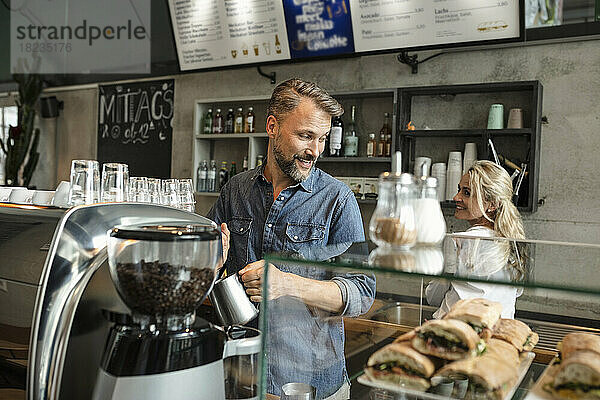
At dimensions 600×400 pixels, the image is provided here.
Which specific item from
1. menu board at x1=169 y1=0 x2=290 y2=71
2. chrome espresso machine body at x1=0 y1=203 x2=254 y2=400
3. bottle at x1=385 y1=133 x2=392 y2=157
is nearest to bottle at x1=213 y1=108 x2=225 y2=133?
menu board at x1=169 y1=0 x2=290 y2=71

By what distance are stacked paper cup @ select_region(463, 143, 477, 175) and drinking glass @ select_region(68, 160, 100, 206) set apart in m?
2.72

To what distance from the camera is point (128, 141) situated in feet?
17.9

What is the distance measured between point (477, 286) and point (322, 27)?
132 inches

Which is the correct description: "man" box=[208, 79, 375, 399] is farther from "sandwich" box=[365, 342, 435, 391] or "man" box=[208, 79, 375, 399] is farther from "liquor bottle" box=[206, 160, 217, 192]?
"liquor bottle" box=[206, 160, 217, 192]

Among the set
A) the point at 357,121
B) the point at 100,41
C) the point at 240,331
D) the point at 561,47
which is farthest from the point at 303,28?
the point at 240,331

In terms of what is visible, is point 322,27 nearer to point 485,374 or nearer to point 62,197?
point 62,197

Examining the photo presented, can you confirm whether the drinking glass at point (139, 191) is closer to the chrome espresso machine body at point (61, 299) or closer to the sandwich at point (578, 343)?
the chrome espresso machine body at point (61, 299)

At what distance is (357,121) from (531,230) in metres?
1.38

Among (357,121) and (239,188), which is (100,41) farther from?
(239,188)

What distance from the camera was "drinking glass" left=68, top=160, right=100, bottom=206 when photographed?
1.32 meters

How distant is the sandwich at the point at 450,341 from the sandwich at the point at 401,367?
2cm

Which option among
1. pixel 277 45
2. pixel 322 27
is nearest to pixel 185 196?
pixel 322 27

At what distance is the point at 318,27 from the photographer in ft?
13.1

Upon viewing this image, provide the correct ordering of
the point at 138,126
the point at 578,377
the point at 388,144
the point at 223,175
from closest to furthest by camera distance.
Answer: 1. the point at 578,377
2. the point at 388,144
3. the point at 223,175
4. the point at 138,126
